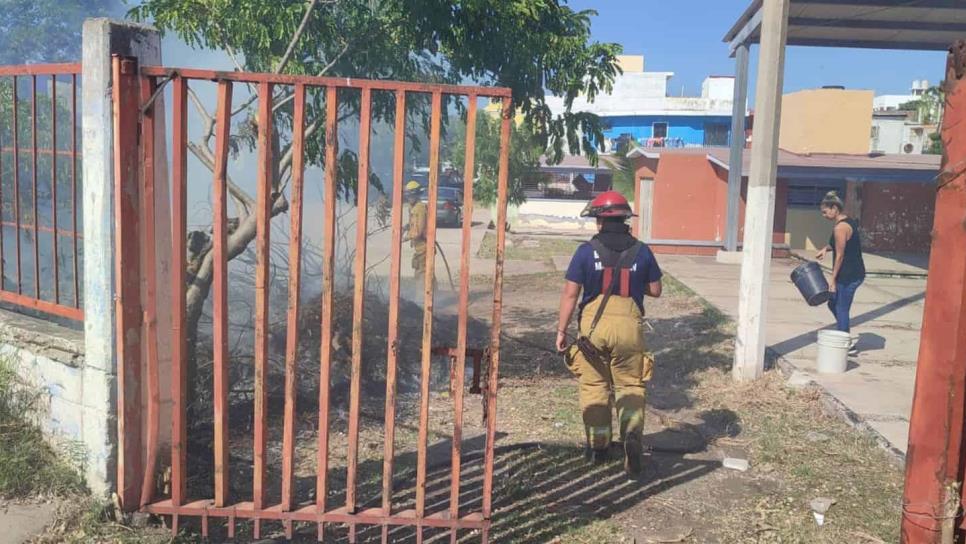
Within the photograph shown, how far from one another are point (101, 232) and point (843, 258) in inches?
262

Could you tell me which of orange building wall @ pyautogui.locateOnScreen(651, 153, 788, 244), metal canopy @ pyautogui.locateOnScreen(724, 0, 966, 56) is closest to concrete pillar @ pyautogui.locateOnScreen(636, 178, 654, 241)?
orange building wall @ pyautogui.locateOnScreen(651, 153, 788, 244)

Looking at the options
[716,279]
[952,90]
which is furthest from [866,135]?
[952,90]

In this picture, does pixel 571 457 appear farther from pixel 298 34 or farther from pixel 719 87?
pixel 719 87

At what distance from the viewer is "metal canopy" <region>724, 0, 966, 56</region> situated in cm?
1123

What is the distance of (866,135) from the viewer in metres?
22.1

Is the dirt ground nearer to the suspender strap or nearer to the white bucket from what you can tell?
the white bucket

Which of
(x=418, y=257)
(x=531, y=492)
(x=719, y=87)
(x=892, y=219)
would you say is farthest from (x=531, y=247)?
(x=719, y=87)

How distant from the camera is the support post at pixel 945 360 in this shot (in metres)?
2.43

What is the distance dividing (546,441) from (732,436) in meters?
1.39

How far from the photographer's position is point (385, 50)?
210 inches

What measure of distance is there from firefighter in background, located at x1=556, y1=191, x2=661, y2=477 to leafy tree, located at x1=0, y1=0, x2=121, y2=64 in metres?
5.12

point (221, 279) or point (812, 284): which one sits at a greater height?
point (221, 279)

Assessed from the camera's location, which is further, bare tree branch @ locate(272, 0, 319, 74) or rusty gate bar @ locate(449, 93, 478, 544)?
bare tree branch @ locate(272, 0, 319, 74)

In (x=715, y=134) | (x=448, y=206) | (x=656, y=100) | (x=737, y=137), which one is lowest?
(x=448, y=206)
